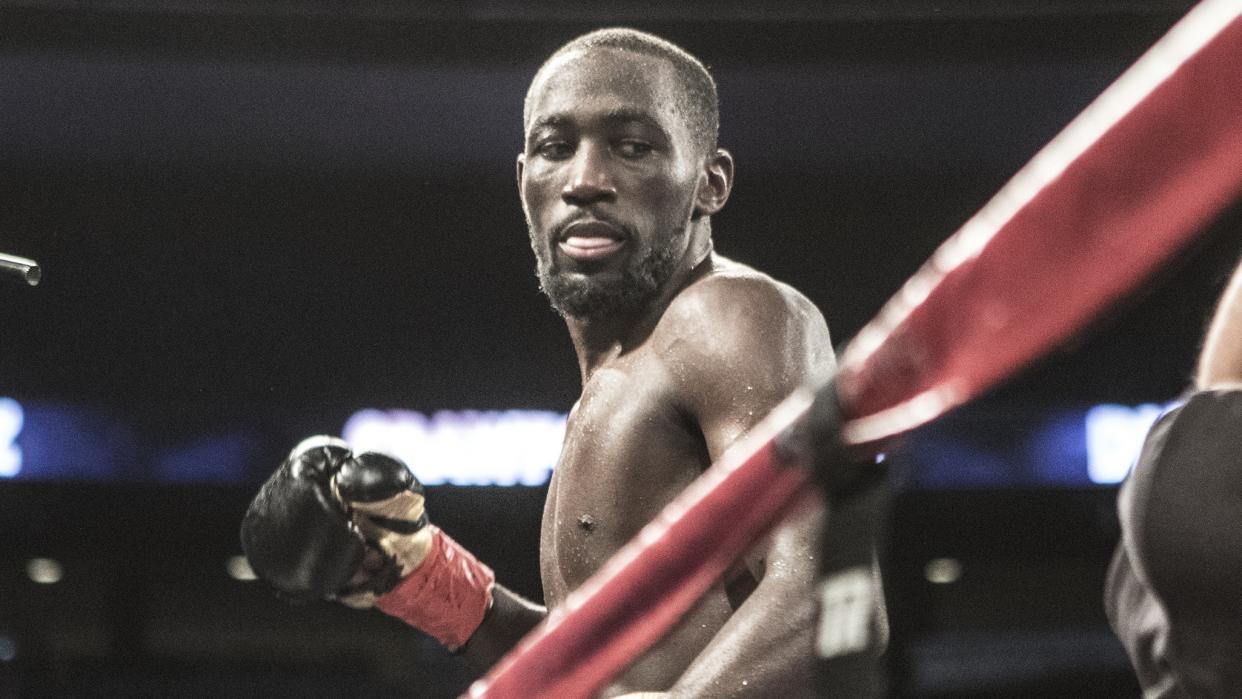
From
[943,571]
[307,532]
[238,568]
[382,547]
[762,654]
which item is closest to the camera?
[762,654]

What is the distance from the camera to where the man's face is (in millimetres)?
1750

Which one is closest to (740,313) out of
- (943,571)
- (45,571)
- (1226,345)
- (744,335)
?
(744,335)

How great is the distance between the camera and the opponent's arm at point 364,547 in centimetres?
171

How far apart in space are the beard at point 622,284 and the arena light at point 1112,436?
174 inches

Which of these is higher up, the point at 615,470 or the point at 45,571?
the point at 45,571

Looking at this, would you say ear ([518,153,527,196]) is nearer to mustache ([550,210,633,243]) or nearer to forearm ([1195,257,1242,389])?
mustache ([550,210,633,243])

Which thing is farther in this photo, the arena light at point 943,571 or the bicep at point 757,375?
the arena light at point 943,571

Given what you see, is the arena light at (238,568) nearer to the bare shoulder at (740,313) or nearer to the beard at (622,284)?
the beard at (622,284)

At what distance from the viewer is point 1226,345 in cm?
65

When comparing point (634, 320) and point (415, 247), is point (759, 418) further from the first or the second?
point (415, 247)

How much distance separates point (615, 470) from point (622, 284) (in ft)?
0.84

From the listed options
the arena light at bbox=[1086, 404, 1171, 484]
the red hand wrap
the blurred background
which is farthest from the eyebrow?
the arena light at bbox=[1086, 404, 1171, 484]

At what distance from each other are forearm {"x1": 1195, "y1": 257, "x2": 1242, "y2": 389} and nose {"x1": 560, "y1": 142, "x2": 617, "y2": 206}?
112cm

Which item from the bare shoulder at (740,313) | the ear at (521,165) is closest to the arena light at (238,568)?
the ear at (521,165)
